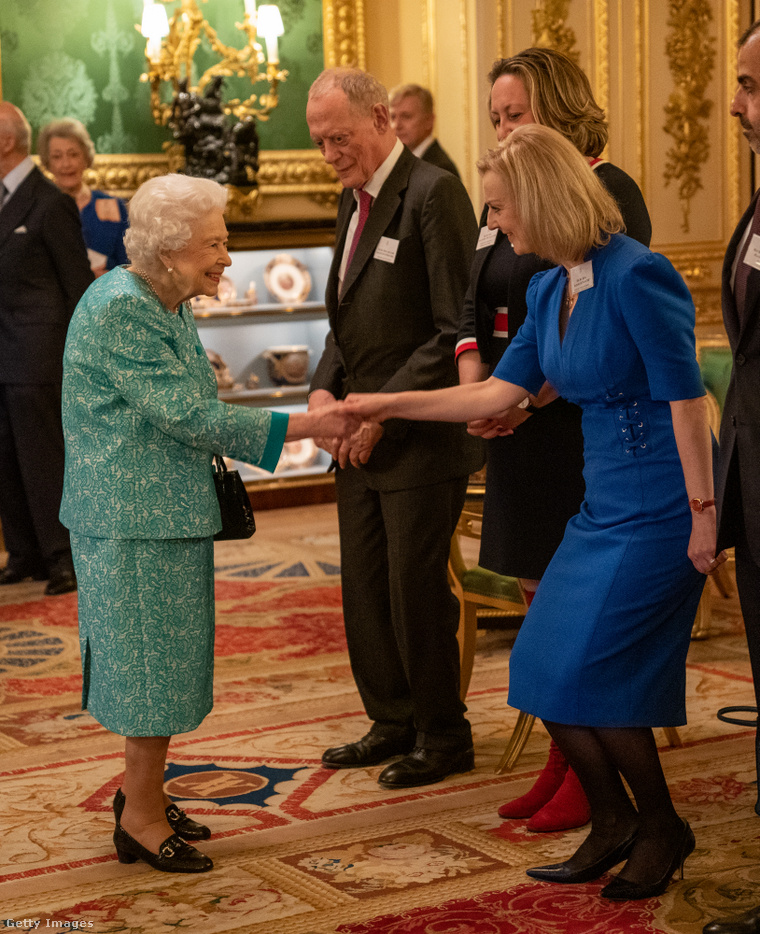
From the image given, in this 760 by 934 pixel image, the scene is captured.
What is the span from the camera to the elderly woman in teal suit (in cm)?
273

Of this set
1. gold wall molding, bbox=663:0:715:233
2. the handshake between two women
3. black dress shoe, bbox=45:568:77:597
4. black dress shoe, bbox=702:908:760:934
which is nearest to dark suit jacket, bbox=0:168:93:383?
black dress shoe, bbox=45:568:77:597

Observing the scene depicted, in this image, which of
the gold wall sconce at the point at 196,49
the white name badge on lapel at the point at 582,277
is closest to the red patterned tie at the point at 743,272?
the white name badge on lapel at the point at 582,277

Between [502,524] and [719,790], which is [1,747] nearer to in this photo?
[502,524]

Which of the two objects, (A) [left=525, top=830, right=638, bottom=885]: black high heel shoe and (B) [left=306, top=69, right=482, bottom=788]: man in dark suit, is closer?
(A) [left=525, top=830, right=638, bottom=885]: black high heel shoe

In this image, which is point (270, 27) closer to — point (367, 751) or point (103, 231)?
→ point (103, 231)

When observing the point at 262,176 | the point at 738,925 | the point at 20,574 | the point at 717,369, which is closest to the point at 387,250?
the point at 738,925

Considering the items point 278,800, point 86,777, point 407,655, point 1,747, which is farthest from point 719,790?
point 1,747

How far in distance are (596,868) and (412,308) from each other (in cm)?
150

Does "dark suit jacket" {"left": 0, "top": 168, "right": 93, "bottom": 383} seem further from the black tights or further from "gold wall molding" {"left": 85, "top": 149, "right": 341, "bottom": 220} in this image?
the black tights

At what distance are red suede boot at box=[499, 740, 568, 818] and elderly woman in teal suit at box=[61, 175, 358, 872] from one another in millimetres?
797

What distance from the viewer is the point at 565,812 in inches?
122

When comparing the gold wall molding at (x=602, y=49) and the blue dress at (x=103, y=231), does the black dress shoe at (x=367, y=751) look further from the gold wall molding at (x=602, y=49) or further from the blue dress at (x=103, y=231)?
the gold wall molding at (x=602, y=49)

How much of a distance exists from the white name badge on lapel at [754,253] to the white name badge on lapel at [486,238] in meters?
0.96

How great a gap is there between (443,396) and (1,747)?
1903mm
